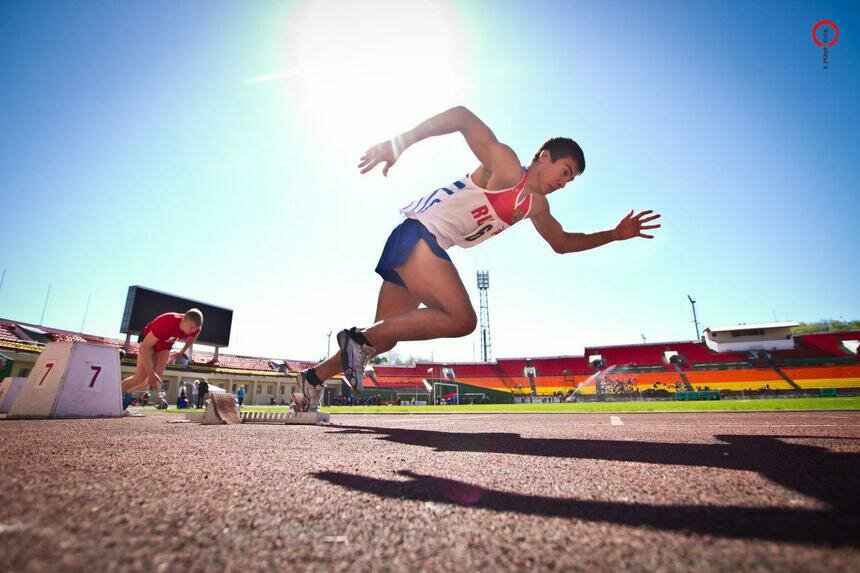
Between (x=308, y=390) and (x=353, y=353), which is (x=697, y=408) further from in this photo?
(x=353, y=353)

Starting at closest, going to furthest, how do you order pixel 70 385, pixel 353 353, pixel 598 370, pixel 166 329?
1. pixel 353 353
2. pixel 70 385
3. pixel 166 329
4. pixel 598 370

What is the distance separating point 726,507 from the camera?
1089 millimetres

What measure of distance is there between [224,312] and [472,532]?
35.2 metres

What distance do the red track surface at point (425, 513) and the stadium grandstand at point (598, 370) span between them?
104ft

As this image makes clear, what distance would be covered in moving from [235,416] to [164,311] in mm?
25554

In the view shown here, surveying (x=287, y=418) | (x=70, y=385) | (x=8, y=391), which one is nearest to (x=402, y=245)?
(x=287, y=418)

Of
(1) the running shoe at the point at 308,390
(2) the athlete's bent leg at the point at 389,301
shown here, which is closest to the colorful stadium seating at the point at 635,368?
(1) the running shoe at the point at 308,390

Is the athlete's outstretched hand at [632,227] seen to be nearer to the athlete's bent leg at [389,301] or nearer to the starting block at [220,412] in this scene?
the athlete's bent leg at [389,301]

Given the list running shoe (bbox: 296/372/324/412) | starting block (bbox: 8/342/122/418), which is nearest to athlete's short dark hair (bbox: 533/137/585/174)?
running shoe (bbox: 296/372/324/412)

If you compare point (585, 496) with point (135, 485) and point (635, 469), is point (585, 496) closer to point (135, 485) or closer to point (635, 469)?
point (635, 469)

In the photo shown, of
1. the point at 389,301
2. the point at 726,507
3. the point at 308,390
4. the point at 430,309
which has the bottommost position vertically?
the point at 726,507

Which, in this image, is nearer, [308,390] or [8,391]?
[308,390]

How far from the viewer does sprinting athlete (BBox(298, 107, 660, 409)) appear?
10.4ft

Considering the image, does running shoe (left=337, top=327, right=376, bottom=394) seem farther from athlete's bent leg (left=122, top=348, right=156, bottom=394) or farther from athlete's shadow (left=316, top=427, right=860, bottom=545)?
athlete's bent leg (left=122, top=348, right=156, bottom=394)
